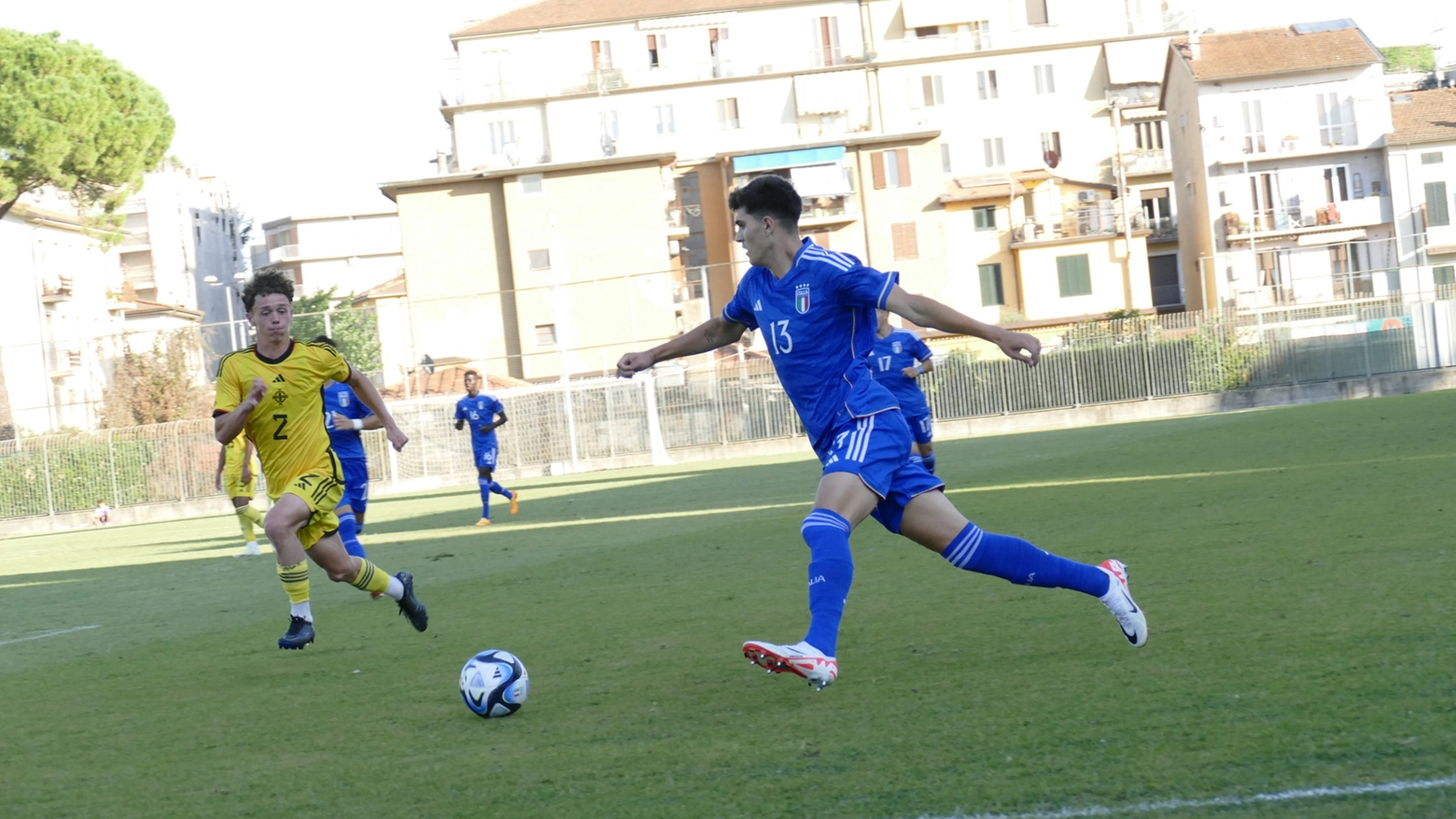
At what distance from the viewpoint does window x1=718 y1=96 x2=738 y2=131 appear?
6340 centimetres

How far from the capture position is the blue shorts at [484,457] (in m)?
19.8

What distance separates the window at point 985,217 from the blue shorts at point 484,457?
143ft

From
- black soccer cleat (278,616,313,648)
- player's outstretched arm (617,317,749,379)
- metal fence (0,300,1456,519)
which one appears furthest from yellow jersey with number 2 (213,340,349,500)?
metal fence (0,300,1456,519)

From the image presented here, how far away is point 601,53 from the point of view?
210ft

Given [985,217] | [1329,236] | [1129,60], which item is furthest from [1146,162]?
[1329,236]

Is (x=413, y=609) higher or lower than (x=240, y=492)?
lower

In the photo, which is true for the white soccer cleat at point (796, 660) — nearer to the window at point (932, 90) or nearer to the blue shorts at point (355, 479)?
the blue shorts at point (355, 479)

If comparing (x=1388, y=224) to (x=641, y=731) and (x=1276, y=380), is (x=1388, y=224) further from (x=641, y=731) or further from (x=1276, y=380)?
(x=641, y=731)

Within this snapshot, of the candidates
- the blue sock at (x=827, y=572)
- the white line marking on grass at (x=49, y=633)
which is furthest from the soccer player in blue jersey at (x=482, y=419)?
the blue sock at (x=827, y=572)

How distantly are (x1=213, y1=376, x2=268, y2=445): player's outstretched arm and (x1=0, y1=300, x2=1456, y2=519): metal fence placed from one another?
2686cm

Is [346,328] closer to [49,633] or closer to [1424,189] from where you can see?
[49,633]

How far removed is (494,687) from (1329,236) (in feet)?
188

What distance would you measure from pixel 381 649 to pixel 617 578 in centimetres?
289

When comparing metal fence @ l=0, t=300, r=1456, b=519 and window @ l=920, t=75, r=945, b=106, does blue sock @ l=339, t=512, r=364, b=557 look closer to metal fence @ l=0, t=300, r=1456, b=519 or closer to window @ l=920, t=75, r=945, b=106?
metal fence @ l=0, t=300, r=1456, b=519
